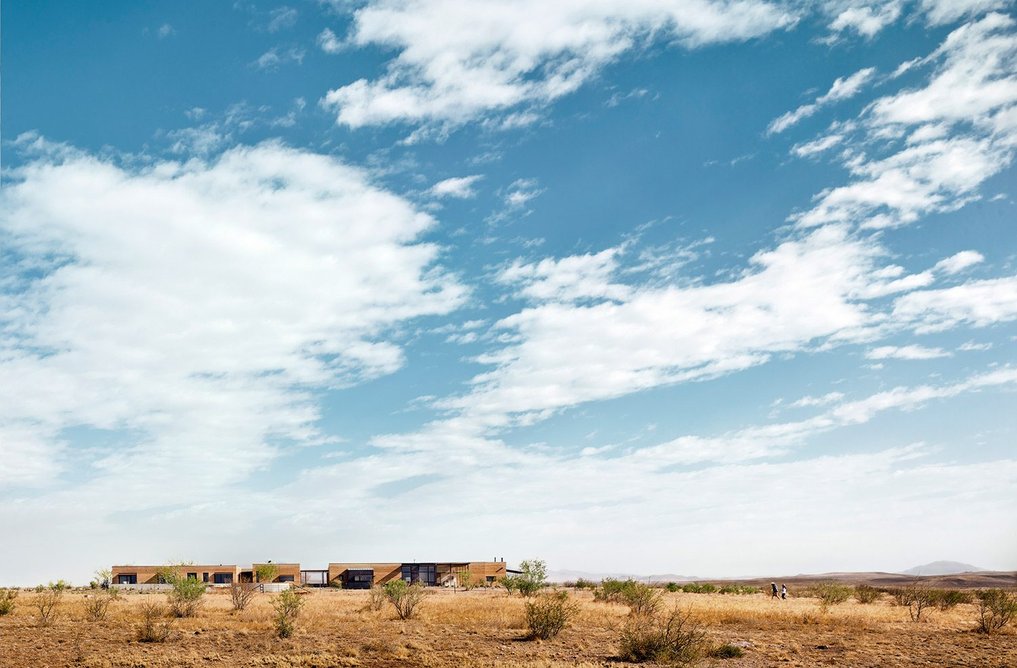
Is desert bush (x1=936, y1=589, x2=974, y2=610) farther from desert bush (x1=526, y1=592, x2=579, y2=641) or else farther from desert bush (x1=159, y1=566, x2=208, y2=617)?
desert bush (x1=159, y1=566, x2=208, y2=617)

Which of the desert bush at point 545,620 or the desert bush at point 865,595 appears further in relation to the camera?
the desert bush at point 865,595

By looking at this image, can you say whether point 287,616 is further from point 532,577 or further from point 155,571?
point 155,571

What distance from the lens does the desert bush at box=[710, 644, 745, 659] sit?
2395cm

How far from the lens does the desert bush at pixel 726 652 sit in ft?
78.6

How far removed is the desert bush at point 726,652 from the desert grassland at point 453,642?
0.31 meters

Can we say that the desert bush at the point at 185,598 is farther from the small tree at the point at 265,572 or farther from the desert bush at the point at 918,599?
the small tree at the point at 265,572

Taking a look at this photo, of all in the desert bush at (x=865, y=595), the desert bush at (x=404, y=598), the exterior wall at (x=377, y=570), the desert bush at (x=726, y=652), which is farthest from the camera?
the exterior wall at (x=377, y=570)

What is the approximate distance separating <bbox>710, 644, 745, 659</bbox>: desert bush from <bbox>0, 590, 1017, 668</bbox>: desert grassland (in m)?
0.31

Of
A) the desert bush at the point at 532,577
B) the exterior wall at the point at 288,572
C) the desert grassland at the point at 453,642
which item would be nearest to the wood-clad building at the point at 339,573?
the exterior wall at the point at 288,572

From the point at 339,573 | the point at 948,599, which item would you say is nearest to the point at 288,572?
the point at 339,573

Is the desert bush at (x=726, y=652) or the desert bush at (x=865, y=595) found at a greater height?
the desert bush at (x=726, y=652)

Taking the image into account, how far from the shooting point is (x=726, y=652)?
24188mm

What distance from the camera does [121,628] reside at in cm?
2875

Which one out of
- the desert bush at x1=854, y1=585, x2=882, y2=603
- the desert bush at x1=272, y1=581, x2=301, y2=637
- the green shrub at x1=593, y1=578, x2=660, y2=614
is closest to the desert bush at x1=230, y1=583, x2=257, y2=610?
the desert bush at x1=272, y1=581, x2=301, y2=637
